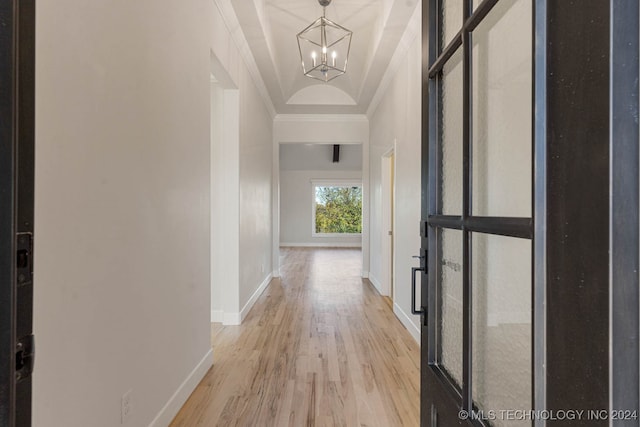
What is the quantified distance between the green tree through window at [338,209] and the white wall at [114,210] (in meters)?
9.54

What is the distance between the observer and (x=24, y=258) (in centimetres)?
61

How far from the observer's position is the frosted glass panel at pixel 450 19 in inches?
36.5

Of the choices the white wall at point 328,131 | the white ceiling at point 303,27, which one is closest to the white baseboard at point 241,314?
the white wall at point 328,131

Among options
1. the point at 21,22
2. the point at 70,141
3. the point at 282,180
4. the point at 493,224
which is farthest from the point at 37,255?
the point at 282,180

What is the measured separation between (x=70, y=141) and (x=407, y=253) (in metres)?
2.88

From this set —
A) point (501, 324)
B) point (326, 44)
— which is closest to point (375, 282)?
point (326, 44)

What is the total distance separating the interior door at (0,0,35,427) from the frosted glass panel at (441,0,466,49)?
95 centimetres

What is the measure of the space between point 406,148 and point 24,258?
11.0 feet

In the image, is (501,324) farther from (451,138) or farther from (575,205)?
(451,138)

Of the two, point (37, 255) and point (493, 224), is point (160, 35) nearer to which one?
point (37, 255)

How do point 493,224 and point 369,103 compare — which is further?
point 369,103

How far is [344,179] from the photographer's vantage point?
11.6 metres

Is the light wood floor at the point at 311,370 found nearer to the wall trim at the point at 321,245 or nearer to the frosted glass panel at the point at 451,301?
the frosted glass panel at the point at 451,301

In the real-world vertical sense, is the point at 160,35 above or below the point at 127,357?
above
